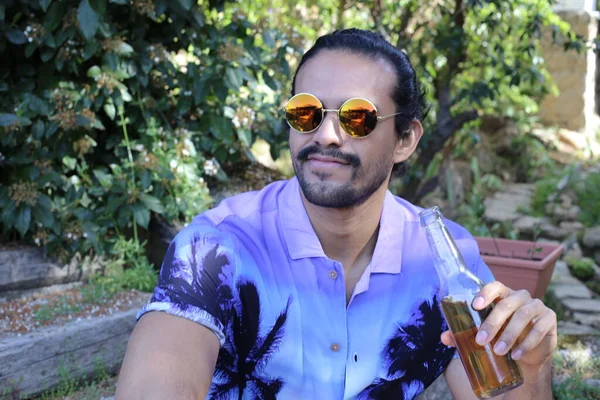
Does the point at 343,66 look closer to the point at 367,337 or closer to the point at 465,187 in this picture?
the point at 367,337

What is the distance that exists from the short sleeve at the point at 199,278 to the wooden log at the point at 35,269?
82.2 inches

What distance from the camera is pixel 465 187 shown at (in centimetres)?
743

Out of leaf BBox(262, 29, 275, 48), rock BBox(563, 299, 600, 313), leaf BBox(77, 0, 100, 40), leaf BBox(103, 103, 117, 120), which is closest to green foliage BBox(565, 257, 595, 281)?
rock BBox(563, 299, 600, 313)

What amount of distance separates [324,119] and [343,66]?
20cm

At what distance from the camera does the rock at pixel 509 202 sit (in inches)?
262

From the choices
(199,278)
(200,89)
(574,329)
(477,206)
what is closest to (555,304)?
(574,329)

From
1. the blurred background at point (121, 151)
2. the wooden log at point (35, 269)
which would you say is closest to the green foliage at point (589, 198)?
the blurred background at point (121, 151)

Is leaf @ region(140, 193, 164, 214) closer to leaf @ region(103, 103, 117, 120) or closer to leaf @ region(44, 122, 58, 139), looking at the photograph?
leaf @ region(103, 103, 117, 120)

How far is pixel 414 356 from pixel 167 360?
0.80 m

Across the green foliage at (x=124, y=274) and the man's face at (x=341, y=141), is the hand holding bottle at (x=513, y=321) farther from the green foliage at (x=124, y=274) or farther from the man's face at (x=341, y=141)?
the green foliage at (x=124, y=274)

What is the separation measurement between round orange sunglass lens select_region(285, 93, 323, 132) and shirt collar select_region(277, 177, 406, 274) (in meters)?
0.25

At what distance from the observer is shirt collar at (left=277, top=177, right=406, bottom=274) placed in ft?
7.18

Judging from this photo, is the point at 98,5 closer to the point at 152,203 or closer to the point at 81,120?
the point at 81,120

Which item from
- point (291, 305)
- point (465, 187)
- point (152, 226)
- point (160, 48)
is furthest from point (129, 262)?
point (465, 187)
